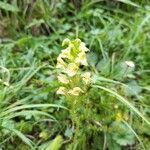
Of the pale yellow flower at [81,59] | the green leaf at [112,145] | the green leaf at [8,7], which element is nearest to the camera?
the pale yellow flower at [81,59]

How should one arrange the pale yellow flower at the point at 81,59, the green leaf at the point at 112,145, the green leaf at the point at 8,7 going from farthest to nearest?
the green leaf at the point at 8,7
the green leaf at the point at 112,145
the pale yellow flower at the point at 81,59

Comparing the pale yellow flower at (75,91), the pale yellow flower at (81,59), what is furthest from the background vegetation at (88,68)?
the pale yellow flower at (81,59)

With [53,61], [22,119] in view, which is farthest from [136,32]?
[22,119]

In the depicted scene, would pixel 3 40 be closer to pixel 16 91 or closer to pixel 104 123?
pixel 16 91

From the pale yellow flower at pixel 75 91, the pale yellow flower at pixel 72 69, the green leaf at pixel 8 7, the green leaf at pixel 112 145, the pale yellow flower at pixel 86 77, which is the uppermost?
the green leaf at pixel 8 7

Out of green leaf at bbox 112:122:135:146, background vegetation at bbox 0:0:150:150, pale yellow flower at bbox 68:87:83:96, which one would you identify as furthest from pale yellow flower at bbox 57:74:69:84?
green leaf at bbox 112:122:135:146

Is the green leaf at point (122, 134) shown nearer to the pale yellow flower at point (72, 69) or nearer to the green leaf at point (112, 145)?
the green leaf at point (112, 145)

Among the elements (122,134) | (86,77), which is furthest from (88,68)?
(86,77)

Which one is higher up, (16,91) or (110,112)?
(16,91)
